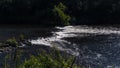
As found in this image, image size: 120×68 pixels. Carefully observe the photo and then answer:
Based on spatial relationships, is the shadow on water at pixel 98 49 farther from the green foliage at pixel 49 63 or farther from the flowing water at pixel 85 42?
the green foliage at pixel 49 63

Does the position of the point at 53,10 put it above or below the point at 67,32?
above

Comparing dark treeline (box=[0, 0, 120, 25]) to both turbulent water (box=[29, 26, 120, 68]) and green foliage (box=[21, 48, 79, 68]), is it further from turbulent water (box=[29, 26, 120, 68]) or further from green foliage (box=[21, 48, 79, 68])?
green foliage (box=[21, 48, 79, 68])

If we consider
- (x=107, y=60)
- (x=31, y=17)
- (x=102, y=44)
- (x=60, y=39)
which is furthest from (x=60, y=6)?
(x=107, y=60)

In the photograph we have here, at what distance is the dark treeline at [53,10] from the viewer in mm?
59969

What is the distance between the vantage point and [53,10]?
5878 centimetres

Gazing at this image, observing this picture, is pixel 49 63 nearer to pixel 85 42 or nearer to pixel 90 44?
pixel 90 44

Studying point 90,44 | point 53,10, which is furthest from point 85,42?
point 53,10

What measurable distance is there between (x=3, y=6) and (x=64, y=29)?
16617 mm

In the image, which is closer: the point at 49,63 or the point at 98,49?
the point at 49,63

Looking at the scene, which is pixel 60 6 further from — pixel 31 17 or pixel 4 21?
pixel 4 21

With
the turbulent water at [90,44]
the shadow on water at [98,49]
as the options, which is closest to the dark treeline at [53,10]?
the turbulent water at [90,44]

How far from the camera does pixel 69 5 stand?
6144 centimetres

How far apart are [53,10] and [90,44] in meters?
21.2

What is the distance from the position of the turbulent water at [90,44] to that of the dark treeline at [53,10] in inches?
368
